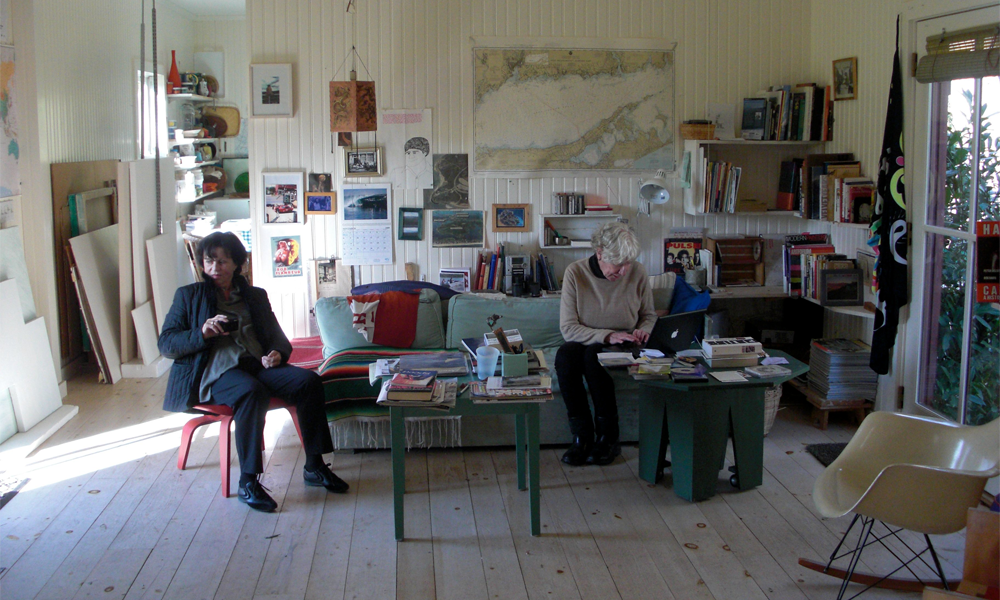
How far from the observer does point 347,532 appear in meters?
3.66

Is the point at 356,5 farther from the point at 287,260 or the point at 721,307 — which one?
the point at 721,307

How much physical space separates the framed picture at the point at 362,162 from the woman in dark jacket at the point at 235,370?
1.71m

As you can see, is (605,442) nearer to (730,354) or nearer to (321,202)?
(730,354)

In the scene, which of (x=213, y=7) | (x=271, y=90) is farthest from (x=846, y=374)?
(x=213, y=7)

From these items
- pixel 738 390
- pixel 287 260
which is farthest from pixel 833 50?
pixel 287 260

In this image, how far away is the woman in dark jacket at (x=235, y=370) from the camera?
3.96 meters

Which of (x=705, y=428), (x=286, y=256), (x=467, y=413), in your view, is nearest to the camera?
(x=467, y=413)

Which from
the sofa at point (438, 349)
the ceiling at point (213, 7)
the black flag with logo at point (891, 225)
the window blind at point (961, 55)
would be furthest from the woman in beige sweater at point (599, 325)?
the ceiling at point (213, 7)

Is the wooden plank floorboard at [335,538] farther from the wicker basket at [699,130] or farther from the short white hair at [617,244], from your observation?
the wicker basket at [699,130]

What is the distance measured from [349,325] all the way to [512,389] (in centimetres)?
169

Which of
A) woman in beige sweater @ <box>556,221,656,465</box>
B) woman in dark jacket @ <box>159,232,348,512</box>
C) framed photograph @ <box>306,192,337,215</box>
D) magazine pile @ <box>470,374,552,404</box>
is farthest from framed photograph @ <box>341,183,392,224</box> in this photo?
magazine pile @ <box>470,374,552,404</box>

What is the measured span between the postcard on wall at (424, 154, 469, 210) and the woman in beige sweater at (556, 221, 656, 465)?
155 cm

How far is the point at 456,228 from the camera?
5926 mm

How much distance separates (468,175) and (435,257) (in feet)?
2.02
